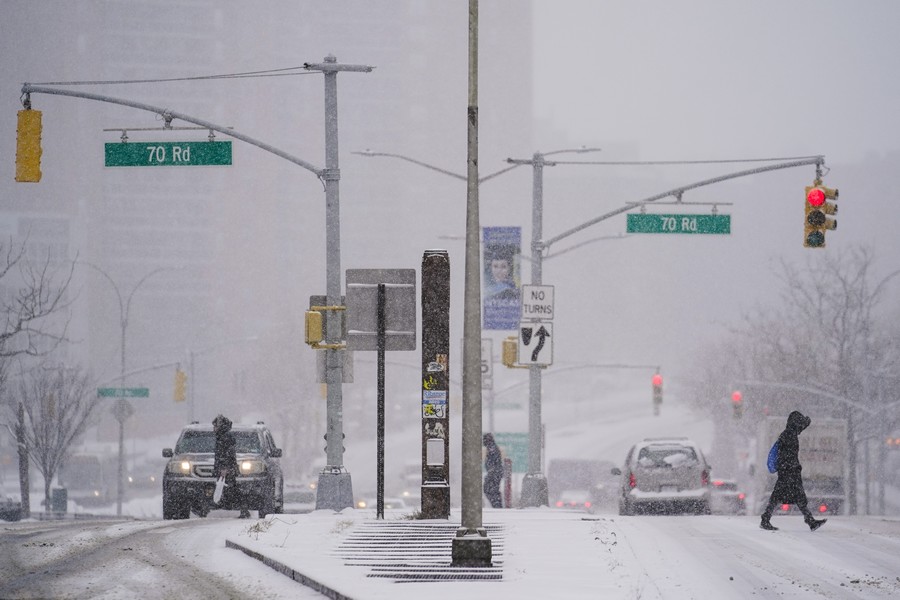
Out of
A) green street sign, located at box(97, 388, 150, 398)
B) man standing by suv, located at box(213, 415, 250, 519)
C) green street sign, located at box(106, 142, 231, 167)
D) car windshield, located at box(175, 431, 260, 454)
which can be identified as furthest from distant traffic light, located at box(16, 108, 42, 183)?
green street sign, located at box(97, 388, 150, 398)

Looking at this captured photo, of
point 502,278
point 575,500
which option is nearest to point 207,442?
point 502,278

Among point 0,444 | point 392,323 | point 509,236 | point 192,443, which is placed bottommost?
point 0,444

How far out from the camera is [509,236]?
110 ft

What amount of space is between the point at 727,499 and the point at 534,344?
1850cm

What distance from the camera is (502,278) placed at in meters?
33.7

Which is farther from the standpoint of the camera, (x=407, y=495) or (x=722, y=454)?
(x=722, y=454)

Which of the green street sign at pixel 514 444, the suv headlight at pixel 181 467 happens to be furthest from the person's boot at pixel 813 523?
the green street sign at pixel 514 444

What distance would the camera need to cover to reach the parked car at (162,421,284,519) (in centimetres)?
2527

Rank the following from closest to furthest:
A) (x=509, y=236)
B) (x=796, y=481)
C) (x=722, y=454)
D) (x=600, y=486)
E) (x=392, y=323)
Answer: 1. (x=392, y=323)
2. (x=796, y=481)
3. (x=509, y=236)
4. (x=600, y=486)
5. (x=722, y=454)

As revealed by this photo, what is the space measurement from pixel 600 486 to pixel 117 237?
12386cm

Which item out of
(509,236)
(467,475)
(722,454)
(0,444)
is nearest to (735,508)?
(509,236)

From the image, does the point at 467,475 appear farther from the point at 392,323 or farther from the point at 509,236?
the point at 509,236

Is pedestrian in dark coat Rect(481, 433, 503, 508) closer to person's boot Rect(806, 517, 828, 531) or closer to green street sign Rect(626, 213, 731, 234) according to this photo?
green street sign Rect(626, 213, 731, 234)

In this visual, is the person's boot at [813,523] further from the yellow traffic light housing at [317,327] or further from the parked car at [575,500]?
the parked car at [575,500]
